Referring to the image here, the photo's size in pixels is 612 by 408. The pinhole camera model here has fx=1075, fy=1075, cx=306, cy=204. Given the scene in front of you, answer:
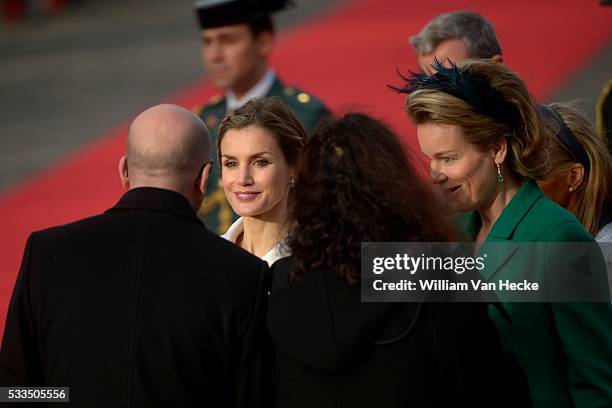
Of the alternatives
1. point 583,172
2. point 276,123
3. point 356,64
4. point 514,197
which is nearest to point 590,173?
point 583,172

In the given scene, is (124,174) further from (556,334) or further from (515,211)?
(556,334)

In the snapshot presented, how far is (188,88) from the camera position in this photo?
36.8 feet

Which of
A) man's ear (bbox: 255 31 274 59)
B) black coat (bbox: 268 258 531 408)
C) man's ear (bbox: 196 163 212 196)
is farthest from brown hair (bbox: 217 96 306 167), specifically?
man's ear (bbox: 255 31 274 59)

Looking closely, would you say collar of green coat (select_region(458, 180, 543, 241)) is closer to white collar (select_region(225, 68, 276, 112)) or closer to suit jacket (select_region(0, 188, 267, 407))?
suit jacket (select_region(0, 188, 267, 407))

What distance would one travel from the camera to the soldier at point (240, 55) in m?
5.02

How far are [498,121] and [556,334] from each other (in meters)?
0.55

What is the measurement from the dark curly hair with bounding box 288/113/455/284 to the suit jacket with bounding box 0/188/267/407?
0.18 metres

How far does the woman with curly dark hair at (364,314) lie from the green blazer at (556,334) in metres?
0.25

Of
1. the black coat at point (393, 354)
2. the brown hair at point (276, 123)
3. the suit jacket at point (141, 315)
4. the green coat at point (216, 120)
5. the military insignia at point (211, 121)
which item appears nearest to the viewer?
the black coat at point (393, 354)

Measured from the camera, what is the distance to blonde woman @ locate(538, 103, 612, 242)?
2953 millimetres

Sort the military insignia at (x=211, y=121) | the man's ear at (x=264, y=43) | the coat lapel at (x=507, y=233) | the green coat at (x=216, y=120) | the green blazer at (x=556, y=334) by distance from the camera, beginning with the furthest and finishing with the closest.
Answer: the man's ear at (x=264, y=43) → the military insignia at (x=211, y=121) → the green coat at (x=216, y=120) → the coat lapel at (x=507, y=233) → the green blazer at (x=556, y=334)

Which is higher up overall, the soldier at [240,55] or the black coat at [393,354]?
the soldier at [240,55]

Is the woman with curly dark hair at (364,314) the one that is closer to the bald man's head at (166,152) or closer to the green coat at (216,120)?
the bald man's head at (166,152)

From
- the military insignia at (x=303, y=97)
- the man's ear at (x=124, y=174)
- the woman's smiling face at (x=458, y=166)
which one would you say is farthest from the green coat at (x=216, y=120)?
the man's ear at (x=124, y=174)
